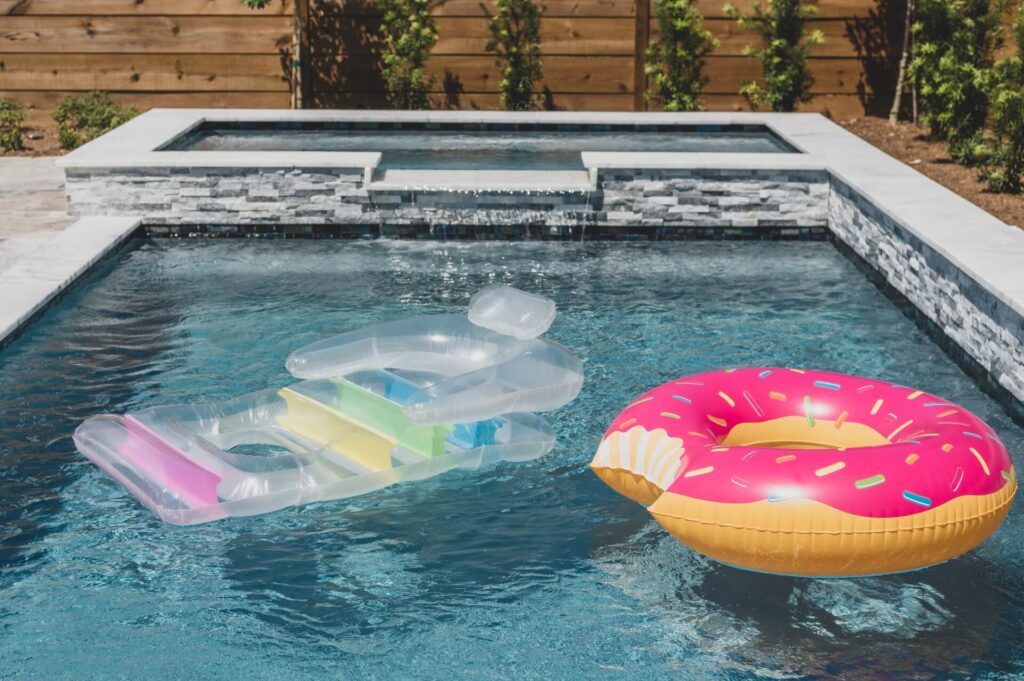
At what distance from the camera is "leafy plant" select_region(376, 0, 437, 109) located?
12625 millimetres

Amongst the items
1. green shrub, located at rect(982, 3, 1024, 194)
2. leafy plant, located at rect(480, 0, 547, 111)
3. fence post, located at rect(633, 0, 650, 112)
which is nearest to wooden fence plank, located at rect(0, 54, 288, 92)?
leafy plant, located at rect(480, 0, 547, 111)

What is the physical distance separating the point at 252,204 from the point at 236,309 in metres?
2.05

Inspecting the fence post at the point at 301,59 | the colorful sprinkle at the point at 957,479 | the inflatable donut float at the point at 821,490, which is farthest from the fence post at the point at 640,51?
the colorful sprinkle at the point at 957,479

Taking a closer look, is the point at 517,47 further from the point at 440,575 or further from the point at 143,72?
the point at 440,575

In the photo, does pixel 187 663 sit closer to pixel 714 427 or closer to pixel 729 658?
pixel 729 658

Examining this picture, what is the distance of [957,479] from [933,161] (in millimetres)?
7777

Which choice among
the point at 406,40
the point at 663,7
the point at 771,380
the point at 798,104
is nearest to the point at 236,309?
the point at 771,380

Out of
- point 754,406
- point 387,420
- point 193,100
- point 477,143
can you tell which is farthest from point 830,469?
point 193,100

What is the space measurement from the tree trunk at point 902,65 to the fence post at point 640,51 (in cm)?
266

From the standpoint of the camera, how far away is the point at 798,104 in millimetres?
13312

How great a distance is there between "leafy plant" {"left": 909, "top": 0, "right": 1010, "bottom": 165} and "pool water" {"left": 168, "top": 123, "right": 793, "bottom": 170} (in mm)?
1744

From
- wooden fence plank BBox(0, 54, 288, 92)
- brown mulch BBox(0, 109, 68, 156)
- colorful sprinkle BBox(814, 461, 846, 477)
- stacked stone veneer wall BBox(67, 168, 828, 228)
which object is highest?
wooden fence plank BBox(0, 54, 288, 92)

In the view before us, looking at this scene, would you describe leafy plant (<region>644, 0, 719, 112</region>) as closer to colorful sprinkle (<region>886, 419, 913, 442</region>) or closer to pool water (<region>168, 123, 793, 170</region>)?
pool water (<region>168, 123, 793, 170</region>)

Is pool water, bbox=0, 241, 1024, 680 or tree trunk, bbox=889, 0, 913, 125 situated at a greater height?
tree trunk, bbox=889, 0, 913, 125
